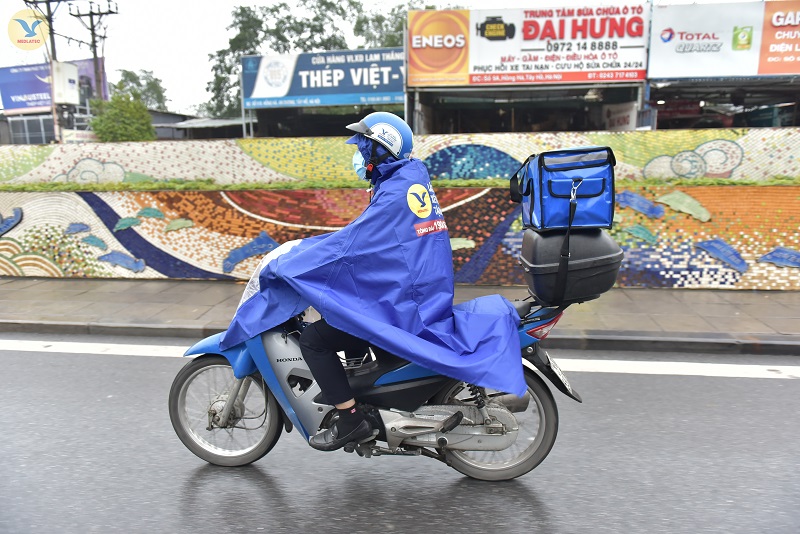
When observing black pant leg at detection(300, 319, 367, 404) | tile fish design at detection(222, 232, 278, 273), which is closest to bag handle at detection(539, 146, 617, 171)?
black pant leg at detection(300, 319, 367, 404)

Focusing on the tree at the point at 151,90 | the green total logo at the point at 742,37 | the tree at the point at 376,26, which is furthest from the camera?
the tree at the point at 151,90

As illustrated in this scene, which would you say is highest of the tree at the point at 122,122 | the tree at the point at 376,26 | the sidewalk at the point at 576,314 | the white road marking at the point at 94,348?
the tree at the point at 376,26

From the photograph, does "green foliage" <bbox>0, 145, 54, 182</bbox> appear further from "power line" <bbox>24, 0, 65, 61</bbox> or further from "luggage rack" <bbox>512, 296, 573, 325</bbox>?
"power line" <bbox>24, 0, 65, 61</bbox>

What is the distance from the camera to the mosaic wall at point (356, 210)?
23.7ft

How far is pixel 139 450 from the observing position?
361cm

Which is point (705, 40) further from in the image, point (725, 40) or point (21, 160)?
point (21, 160)

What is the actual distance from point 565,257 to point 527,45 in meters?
14.6

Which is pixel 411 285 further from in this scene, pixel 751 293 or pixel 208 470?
pixel 751 293

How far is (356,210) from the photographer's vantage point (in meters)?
7.82

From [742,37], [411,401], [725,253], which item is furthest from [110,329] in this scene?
[742,37]

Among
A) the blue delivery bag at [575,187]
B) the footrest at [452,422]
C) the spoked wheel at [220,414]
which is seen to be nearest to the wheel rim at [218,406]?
the spoked wheel at [220,414]

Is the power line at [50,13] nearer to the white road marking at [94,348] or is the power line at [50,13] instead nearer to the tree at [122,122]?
the tree at [122,122]

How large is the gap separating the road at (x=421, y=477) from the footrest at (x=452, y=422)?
360mm

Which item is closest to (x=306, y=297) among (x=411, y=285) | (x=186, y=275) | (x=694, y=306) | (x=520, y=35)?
(x=411, y=285)
